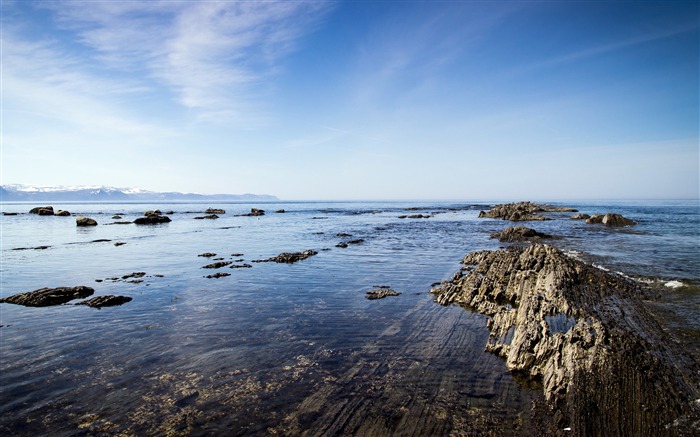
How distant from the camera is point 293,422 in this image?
7.14 m

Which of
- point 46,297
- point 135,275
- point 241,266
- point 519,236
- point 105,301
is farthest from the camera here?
point 519,236

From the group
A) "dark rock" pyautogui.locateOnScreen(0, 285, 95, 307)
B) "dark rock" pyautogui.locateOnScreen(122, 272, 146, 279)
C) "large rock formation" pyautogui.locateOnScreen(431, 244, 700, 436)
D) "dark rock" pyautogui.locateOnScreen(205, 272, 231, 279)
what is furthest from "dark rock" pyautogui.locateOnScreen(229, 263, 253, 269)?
"large rock formation" pyautogui.locateOnScreen(431, 244, 700, 436)

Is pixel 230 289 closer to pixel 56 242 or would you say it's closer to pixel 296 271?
pixel 296 271

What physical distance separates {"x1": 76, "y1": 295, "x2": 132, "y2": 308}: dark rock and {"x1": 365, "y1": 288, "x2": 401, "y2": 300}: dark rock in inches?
473

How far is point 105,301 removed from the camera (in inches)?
617

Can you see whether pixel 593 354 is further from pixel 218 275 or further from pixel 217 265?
pixel 217 265

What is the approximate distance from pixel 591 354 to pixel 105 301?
19.4 m

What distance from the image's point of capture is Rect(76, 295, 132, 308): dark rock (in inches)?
609

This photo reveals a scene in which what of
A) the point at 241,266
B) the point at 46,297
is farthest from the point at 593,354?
the point at 46,297

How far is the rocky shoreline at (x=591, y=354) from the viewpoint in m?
6.97

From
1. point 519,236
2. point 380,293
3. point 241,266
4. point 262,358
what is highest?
point 519,236

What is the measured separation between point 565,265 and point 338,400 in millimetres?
16821

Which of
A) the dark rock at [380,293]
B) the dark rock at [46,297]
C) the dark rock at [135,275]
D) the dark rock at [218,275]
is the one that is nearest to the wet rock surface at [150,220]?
the dark rock at [135,275]

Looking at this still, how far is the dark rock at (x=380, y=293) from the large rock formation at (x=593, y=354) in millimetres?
2208
